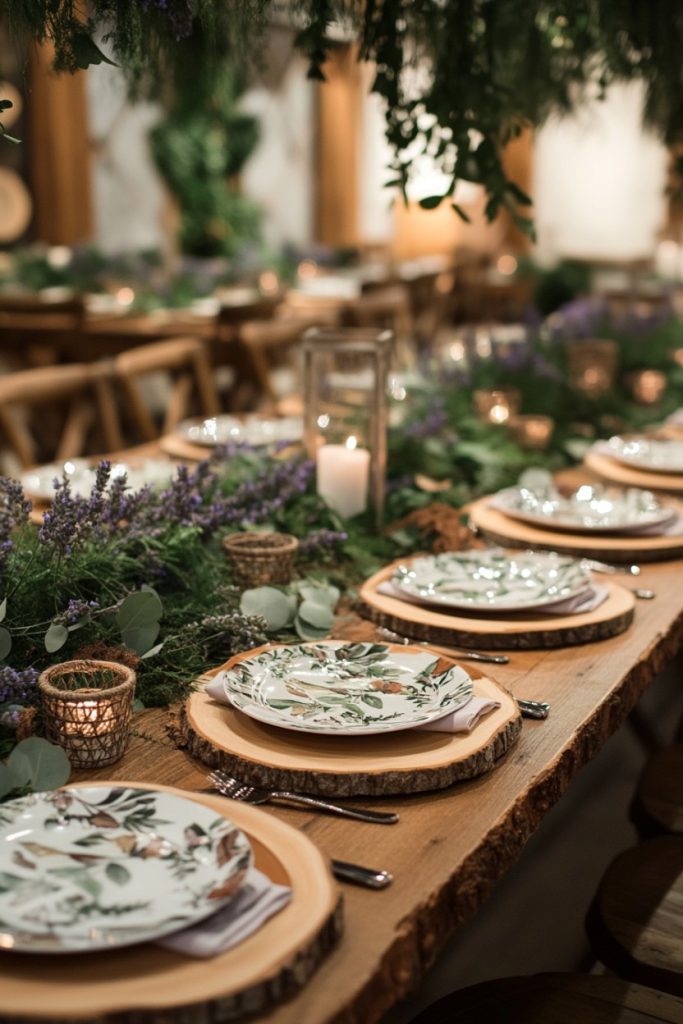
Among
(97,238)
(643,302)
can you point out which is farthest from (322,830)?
(97,238)

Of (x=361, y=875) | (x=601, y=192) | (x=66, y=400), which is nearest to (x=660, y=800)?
(x=361, y=875)

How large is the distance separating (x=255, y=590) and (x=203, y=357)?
1938 millimetres

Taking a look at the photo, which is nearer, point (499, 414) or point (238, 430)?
point (238, 430)

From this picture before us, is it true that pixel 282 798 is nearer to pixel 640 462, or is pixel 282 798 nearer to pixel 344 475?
pixel 344 475

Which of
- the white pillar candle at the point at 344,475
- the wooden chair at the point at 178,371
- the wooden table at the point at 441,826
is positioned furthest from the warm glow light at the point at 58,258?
the wooden table at the point at 441,826

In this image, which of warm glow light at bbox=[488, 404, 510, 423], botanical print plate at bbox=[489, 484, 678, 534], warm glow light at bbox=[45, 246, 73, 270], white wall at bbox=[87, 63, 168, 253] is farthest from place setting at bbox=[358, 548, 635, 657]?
white wall at bbox=[87, 63, 168, 253]

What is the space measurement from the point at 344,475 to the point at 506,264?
7804 mm

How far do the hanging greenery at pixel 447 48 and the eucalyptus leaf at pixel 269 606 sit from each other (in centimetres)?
63

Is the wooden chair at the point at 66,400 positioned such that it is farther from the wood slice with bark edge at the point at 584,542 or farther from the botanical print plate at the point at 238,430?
the wood slice with bark edge at the point at 584,542

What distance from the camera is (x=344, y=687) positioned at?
1292 mm

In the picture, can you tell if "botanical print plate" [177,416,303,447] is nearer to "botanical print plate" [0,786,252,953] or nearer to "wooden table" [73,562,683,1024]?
"wooden table" [73,562,683,1024]

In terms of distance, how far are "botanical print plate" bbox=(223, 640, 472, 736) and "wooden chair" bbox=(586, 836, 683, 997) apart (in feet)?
1.62

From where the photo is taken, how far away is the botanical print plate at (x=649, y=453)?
2.40 m

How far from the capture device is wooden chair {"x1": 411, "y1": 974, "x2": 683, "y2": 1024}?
1.32 meters
